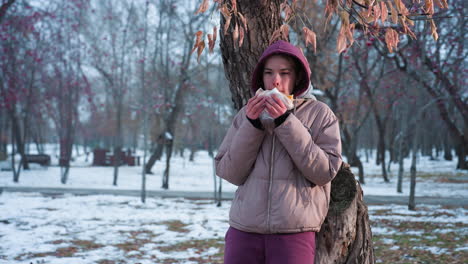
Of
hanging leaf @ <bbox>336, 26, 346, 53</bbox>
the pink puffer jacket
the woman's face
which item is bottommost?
the pink puffer jacket

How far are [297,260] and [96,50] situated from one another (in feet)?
57.7

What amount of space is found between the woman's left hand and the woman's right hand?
0.03 metres

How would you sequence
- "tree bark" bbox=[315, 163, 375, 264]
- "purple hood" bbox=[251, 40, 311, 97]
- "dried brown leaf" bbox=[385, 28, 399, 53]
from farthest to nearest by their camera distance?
"tree bark" bbox=[315, 163, 375, 264], "dried brown leaf" bbox=[385, 28, 399, 53], "purple hood" bbox=[251, 40, 311, 97]

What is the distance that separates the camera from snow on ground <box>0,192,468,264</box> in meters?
5.77

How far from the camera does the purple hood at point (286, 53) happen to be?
2.21 meters

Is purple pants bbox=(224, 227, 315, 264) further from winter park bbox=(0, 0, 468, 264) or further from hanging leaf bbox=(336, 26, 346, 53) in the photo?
hanging leaf bbox=(336, 26, 346, 53)

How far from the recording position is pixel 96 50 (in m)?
17.6

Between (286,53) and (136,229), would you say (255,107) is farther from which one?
(136,229)

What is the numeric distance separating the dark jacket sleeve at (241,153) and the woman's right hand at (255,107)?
0.06 metres

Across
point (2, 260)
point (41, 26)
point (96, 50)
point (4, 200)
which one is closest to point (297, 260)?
point (2, 260)

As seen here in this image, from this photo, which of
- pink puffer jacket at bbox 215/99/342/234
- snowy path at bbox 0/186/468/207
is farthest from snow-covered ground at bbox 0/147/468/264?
pink puffer jacket at bbox 215/99/342/234

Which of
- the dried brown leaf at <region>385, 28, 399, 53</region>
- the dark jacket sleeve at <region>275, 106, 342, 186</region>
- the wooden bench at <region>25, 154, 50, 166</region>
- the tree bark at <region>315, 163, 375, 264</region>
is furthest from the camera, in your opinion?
the wooden bench at <region>25, 154, 50, 166</region>

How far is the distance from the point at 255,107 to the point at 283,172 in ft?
1.27

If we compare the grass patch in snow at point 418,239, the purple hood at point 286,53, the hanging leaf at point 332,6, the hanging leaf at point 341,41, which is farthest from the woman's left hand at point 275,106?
the grass patch in snow at point 418,239
